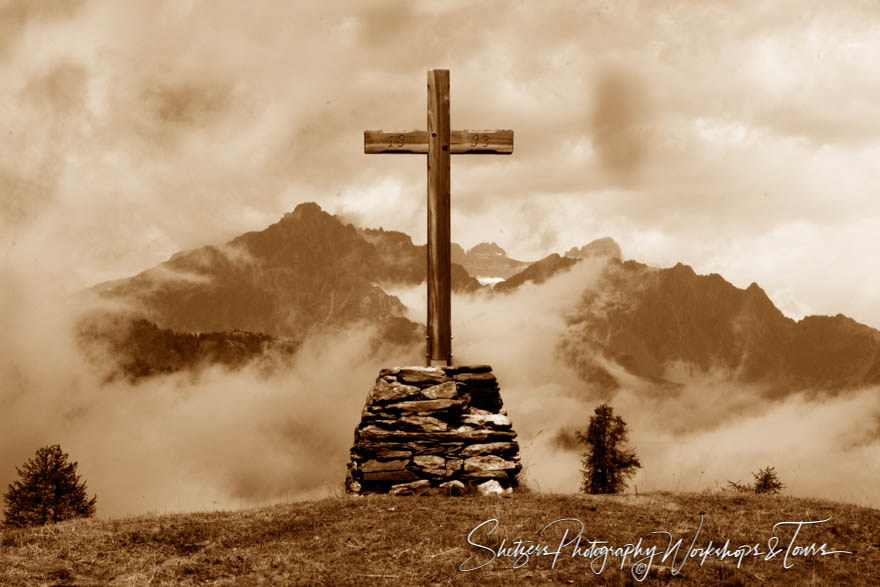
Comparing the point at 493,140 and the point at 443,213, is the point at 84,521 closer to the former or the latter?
the point at 443,213

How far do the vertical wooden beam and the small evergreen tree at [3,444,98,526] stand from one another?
2235 centimetres

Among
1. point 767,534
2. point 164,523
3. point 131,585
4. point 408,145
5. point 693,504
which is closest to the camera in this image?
point 131,585

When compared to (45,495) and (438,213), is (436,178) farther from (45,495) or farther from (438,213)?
(45,495)

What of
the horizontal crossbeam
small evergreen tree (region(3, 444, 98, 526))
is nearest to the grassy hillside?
the horizontal crossbeam

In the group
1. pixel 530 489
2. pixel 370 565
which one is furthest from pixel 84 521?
pixel 530 489

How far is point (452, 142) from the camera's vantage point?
15.2 metres

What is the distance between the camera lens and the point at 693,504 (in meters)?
12.3

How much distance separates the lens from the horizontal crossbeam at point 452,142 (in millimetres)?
15094

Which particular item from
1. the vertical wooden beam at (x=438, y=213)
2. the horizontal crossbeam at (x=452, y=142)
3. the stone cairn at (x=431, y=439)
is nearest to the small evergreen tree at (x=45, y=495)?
the stone cairn at (x=431, y=439)

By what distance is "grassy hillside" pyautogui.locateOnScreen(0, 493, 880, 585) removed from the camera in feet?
29.5

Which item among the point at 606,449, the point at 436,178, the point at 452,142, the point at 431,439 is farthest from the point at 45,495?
the point at 452,142

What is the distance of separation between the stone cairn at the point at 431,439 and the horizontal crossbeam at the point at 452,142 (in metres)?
4.16

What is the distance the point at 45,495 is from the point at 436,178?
26066 mm

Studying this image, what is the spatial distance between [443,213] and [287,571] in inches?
307
